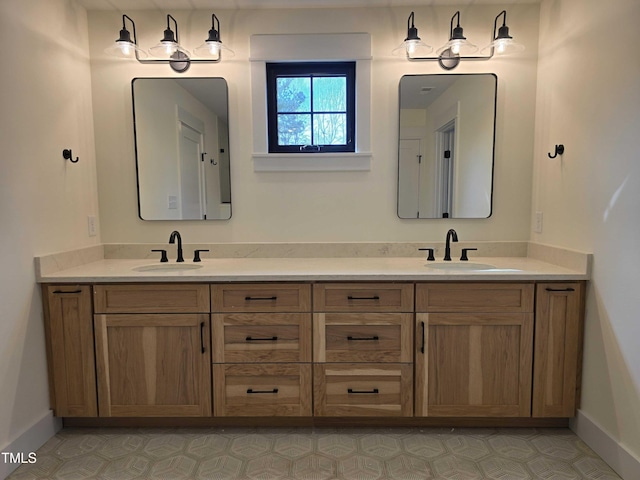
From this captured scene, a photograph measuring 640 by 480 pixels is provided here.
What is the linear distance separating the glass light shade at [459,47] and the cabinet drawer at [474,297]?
4.52 feet

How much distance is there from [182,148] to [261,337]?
1318 millimetres

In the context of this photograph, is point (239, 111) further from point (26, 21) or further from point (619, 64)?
point (619, 64)

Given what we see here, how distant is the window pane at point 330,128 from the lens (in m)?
2.29

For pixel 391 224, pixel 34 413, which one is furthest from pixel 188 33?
pixel 34 413

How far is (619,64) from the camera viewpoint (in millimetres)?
1575

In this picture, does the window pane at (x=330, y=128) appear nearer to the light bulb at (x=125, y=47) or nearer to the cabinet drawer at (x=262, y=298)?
the cabinet drawer at (x=262, y=298)

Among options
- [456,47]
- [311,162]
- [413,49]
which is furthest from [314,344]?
[456,47]

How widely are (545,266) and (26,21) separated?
9.63 feet

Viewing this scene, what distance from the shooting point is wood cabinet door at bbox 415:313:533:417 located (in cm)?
181

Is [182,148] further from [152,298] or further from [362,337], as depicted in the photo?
[362,337]

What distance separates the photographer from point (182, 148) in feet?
7.57

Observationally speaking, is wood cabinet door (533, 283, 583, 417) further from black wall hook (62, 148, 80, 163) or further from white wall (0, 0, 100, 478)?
black wall hook (62, 148, 80, 163)

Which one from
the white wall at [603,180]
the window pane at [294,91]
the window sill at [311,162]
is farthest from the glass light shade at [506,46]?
the window pane at [294,91]

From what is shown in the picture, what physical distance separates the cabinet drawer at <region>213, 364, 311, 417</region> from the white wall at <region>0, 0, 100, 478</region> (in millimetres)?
899
